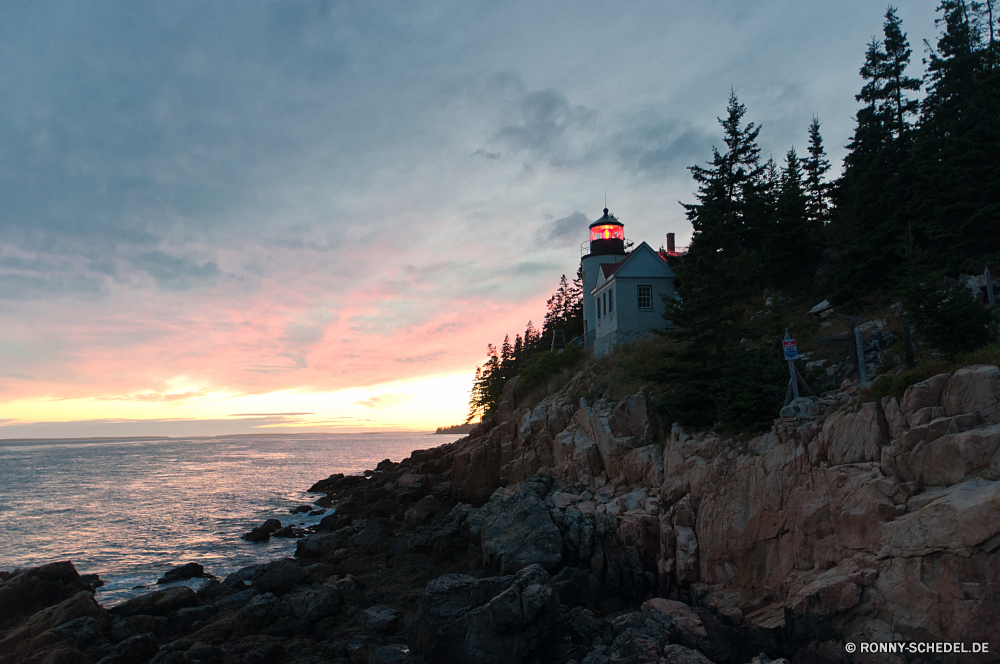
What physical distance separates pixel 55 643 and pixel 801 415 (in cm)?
1889

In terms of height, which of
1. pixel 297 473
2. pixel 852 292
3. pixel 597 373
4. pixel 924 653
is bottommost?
pixel 297 473

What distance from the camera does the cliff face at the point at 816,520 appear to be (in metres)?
9.38

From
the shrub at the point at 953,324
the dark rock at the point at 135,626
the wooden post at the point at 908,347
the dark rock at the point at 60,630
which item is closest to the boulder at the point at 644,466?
the wooden post at the point at 908,347

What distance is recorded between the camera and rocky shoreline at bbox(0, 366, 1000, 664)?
32.2 feet

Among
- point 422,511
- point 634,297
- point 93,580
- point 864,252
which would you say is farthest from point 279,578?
point 864,252

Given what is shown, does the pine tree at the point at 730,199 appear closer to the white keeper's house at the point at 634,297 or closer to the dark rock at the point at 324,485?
the white keeper's house at the point at 634,297

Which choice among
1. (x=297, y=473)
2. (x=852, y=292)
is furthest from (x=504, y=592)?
(x=297, y=473)

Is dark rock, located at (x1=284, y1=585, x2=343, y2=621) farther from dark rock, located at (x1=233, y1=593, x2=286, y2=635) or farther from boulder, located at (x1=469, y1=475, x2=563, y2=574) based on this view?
boulder, located at (x1=469, y1=475, x2=563, y2=574)

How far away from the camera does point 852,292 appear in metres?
22.2

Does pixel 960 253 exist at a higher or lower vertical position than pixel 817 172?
lower

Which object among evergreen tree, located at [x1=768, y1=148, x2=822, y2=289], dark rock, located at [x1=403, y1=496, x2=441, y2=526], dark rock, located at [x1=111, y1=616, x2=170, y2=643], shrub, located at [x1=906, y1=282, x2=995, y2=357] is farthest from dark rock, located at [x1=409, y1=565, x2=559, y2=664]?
evergreen tree, located at [x1=768, y1=148, x2=822, y2=289]

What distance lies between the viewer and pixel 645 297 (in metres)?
30.3

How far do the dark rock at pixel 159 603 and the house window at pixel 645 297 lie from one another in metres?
24.0

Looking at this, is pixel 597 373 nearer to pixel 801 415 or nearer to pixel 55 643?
pixel 801 415
